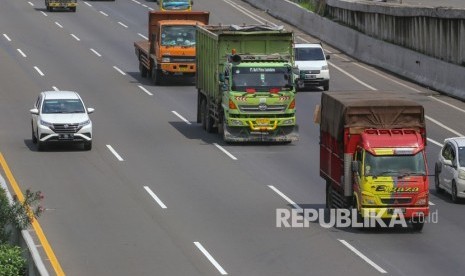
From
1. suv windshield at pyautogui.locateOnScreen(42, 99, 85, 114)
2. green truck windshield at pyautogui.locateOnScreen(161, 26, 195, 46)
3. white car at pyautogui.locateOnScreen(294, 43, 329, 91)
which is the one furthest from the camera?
green truck windshield at pyautogui.locateOnScreen(161, 26, 195, 46)

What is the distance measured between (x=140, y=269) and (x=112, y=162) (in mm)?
14512

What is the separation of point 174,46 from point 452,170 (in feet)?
82.4

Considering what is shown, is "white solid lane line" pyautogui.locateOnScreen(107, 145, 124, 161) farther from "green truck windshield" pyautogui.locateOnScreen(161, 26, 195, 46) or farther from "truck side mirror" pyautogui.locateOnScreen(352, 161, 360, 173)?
"green truck windshield" pyautogui.locateOnScreen(161, 26, 195, 46)

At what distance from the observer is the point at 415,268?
2755 cm

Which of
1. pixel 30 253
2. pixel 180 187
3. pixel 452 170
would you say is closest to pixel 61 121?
pixel 180 187

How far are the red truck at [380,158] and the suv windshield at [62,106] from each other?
14.1m

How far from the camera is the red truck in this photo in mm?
30781

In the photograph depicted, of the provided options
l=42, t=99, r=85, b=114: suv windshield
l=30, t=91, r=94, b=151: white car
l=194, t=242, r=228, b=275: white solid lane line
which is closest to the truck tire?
l=30, t=91, r=94, b=151: white car

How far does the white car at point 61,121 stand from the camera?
43312 millimetres

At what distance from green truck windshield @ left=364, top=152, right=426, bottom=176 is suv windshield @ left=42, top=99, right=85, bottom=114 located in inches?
621

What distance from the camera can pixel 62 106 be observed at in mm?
44719

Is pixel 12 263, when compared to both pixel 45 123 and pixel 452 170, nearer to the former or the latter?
pixel 452 170

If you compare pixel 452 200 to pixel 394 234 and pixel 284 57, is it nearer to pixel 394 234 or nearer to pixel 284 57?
pixel 394 234

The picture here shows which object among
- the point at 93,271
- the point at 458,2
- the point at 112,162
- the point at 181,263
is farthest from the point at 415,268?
the point at 458,2
